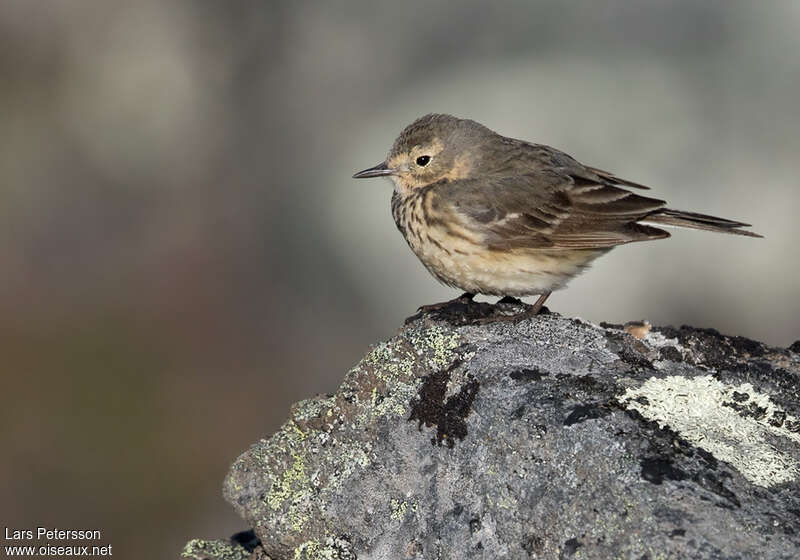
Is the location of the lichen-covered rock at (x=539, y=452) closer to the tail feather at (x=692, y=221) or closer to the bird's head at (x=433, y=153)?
the tail feather at (x=692, y=221)

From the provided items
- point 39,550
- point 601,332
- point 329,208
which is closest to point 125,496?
point 39,550

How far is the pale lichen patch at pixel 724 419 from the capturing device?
4234mm

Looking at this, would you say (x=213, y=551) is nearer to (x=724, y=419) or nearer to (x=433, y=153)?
(x=724, y=419)

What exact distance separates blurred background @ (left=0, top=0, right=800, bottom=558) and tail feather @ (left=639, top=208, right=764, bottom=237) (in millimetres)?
3429

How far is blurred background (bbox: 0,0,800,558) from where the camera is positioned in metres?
10.7

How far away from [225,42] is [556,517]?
11.0 m

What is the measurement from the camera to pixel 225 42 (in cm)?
1383

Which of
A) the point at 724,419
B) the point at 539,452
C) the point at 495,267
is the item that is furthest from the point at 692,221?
the point at 539,452

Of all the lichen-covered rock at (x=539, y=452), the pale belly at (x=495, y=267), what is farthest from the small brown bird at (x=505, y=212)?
the lichen-covered rock at (x=539, y=452)

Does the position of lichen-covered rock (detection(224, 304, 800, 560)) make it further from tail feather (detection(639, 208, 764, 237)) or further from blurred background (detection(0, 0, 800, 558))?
blurred background (detection(0, 0, 800, 558))

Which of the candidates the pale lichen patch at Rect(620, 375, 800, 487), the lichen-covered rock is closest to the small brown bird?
the lichen-covered rock

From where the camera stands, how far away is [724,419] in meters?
4.66

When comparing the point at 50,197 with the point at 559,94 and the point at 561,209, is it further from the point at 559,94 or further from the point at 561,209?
the point at 561,209

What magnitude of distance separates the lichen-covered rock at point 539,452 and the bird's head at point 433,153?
192cm
